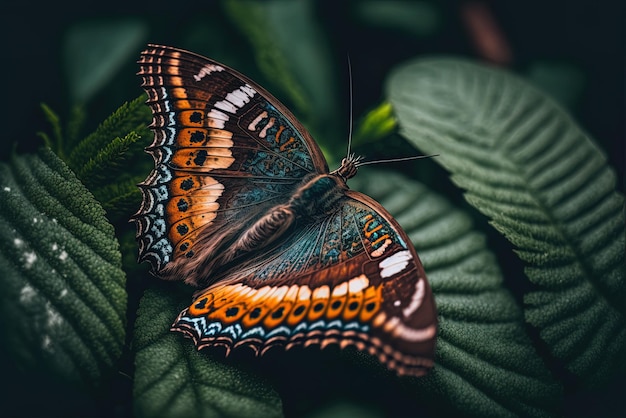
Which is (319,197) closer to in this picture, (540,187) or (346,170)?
(346,170)

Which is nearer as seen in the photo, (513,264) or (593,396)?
(593,396)

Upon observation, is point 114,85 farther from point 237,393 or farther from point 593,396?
point 593,396

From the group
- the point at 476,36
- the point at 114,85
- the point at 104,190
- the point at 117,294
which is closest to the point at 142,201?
the point at 104,190

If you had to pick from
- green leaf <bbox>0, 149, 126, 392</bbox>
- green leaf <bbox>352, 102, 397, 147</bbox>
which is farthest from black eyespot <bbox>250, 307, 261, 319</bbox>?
green leaf <bbox>352, 102, 397, 147</bbox>

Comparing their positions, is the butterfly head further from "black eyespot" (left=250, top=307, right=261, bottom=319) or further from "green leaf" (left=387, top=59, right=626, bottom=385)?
"black eyespot" (left=250, top=307, right=261, bottom=319)

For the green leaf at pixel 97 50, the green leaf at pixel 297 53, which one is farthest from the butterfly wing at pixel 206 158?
the green leaf at pixel 97 50

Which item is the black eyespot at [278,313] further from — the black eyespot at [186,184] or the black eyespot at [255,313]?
the black eyespot at [186,184]
